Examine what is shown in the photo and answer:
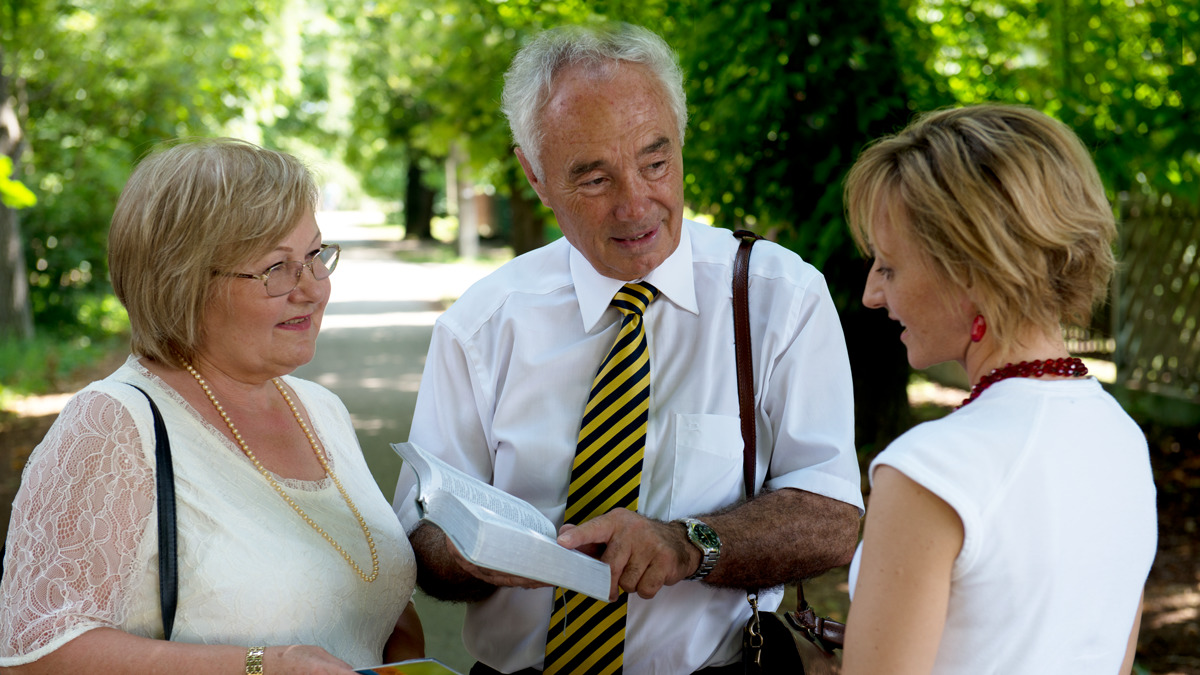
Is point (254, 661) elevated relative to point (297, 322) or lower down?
lower down

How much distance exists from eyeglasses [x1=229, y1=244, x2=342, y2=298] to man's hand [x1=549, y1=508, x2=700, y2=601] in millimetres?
793

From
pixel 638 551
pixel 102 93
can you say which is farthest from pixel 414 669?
pixel 102 93

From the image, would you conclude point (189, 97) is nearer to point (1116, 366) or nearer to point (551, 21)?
point (551, 21)

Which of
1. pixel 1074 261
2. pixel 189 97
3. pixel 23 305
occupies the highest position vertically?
pixel 1074 261

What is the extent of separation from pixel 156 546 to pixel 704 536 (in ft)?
3.49

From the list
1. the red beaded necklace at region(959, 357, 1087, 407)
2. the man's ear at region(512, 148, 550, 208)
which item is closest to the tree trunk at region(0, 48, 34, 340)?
the man's ear at region(512, 148, 550, 208)

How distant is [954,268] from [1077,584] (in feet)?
1.63

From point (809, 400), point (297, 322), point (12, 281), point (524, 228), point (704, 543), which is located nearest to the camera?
point (704, 543)

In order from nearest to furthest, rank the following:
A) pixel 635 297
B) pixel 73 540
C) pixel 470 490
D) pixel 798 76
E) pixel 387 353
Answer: pixel 73 540 → pixel 470 490 → pixel 635 297 → pixel 798 76 → pixel 387 353

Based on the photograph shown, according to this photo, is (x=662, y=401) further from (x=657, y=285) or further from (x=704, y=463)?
(x=657, y=285)

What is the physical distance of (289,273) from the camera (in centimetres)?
220

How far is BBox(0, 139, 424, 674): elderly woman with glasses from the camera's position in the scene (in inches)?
71.0

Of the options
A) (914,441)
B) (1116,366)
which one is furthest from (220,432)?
(1116,366)

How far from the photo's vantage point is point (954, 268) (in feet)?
5.16
